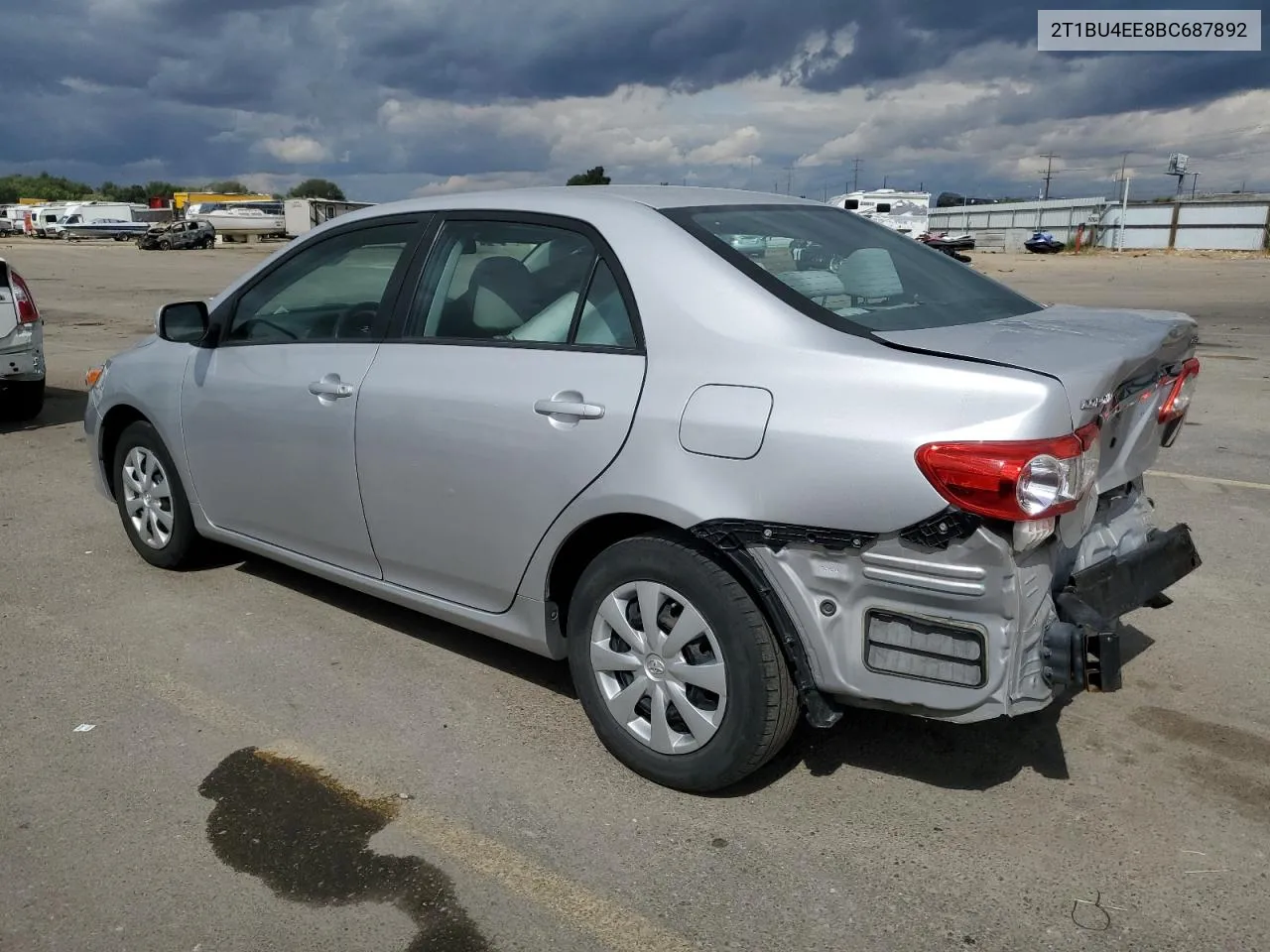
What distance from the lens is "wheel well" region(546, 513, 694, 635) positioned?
10.3ft

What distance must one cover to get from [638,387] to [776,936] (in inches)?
58.7

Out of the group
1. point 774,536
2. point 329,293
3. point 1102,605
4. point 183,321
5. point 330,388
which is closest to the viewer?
point 774,536

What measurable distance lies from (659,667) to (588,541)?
18.3 inches

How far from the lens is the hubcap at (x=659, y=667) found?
3059mm

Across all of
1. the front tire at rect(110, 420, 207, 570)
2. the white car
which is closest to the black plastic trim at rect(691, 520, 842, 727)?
the front tire at rect(110, 420, 207, 570)

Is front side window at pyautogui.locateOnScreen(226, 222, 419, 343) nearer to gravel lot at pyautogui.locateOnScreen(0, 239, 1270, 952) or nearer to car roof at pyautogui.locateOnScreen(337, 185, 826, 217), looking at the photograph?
car roof at pyautogui.locateOnScreen(337, 185, 826, 217)

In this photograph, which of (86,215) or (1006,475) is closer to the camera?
(1006,475)

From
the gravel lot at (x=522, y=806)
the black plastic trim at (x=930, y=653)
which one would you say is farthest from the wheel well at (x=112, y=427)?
the black plastic trim at (x=930, y=653)

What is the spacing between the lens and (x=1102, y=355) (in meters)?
2.88

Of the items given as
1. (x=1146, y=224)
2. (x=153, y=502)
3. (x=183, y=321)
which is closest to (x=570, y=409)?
(x=183, y=321)

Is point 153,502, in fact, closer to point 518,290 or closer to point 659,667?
point 518,290

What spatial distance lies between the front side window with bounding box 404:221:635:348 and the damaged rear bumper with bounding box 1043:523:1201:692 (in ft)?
4.68

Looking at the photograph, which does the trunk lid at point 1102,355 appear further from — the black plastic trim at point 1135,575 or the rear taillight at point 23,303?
the rear taillight at point 23,303

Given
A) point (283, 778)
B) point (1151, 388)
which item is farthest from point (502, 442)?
point (1151, 388)
